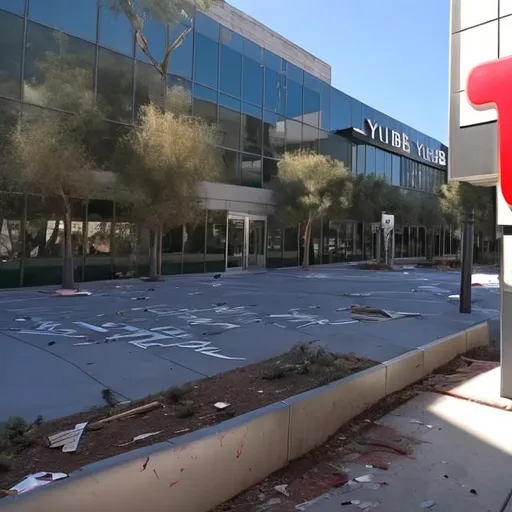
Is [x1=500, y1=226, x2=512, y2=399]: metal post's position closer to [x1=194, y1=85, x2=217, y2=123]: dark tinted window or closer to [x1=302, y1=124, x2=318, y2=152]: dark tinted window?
[x1=194, y1=85, x2=217, y2=123]: dark tinted window

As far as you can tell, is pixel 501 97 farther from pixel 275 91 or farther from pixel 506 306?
pixel 275 91

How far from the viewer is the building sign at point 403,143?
105 feet

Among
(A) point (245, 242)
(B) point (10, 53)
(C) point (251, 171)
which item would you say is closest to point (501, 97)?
(B) point (10, 53)

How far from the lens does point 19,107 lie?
13859 mm

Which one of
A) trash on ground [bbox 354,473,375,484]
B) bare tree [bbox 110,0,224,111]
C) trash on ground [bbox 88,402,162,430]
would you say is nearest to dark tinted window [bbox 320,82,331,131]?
bare tree [bbox 110,0,224,111]

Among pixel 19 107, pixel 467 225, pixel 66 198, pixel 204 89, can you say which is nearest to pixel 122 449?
pixel 467 225

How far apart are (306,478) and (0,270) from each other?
12.3 meters

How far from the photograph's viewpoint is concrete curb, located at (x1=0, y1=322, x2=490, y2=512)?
2.73 m

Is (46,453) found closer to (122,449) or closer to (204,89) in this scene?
(122,449)

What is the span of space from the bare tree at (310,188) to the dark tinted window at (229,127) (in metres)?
2.23

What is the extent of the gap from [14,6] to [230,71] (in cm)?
940

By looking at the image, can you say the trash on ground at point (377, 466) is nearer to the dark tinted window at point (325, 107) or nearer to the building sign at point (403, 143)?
the dark tinted window at point (325, 107)

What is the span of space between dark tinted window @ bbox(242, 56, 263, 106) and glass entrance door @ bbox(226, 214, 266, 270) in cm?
522

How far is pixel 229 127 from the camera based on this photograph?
840 inches
